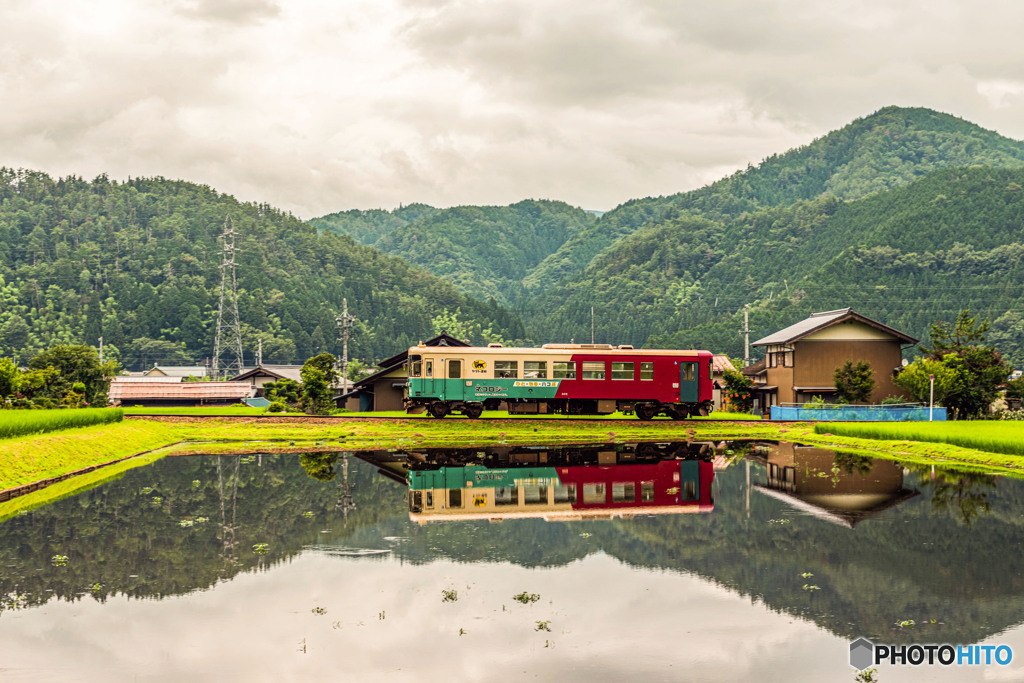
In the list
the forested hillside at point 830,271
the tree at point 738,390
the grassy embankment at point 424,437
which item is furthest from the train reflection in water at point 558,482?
the forested hillside at point 830,271

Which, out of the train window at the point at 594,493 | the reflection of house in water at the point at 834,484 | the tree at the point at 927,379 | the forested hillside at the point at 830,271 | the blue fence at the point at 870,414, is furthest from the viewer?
the forested hillside at the point at 830,271

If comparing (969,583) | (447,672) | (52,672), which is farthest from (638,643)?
(52,672)

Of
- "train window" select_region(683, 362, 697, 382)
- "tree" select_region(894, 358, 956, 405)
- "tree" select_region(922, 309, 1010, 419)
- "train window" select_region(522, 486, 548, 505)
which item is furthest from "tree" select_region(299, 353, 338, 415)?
"tree" select_region(922, 309, 1010, 419)

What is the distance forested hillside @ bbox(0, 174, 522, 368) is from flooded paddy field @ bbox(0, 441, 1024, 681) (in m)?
132

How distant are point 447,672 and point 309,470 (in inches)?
758

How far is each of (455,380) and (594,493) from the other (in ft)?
69.6

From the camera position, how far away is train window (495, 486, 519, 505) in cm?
2192

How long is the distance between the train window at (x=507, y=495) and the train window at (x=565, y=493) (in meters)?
1.08

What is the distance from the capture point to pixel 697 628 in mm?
12250

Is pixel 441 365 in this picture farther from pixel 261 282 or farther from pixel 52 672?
pixel 261 282

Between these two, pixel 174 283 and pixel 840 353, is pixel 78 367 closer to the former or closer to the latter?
pixel 840 353

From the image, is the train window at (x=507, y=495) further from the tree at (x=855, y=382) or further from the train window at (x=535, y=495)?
the tree at (x=855, y=382)

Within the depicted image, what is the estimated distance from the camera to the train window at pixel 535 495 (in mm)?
21844

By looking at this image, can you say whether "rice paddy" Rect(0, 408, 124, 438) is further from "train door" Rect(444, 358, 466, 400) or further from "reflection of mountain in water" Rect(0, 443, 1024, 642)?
"train door" Rect(444, 358, 466, 400)
